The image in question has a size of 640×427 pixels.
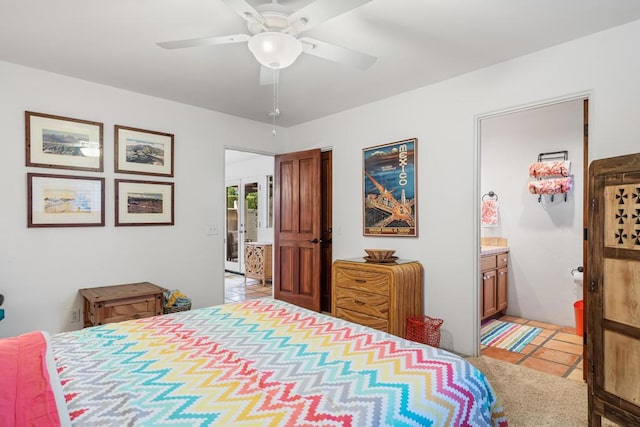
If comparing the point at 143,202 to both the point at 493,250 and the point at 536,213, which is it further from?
the point at 536,213

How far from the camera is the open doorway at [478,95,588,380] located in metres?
3.87

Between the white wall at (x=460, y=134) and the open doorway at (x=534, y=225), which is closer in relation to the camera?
the white wall at (x=460, y=134)

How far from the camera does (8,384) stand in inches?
43.1

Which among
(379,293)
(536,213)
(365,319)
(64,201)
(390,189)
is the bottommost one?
(365,319)

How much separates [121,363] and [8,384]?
0.33 meters

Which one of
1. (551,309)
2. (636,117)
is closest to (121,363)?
(636,117)

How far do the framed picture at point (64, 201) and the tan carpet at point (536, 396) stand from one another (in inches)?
146

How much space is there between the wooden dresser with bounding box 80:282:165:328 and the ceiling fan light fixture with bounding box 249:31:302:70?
2318 millimetres

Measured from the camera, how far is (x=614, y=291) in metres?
1.88

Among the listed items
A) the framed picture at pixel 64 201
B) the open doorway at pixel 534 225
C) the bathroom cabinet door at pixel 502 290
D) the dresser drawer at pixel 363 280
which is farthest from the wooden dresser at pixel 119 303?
the bathroom cabinet door at pixel 502 290

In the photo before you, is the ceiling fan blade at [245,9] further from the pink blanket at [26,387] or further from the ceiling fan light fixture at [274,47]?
the pink blanket at [26,387]

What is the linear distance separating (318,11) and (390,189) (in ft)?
7.54

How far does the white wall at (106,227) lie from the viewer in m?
2.96

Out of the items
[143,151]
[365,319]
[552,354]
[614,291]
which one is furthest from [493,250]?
[143,151]
